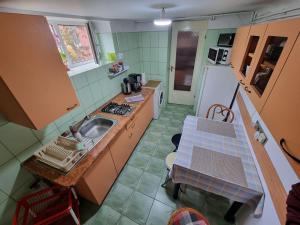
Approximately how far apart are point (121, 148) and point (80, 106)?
33.3 inches

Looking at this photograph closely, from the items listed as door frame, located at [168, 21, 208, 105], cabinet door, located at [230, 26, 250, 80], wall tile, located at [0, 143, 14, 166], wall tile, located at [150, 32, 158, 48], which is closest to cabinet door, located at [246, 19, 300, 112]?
cabinet door, located at [230, 26, 250, 80]

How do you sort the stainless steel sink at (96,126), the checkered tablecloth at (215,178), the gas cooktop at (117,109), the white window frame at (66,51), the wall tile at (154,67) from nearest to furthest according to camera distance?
the checkered tablecloth at (215,178)
the white window frame at (66,51)
the stainless steel sink at (96,126)
the gas cooktop at (117,109)
the wall tile at (154,67)

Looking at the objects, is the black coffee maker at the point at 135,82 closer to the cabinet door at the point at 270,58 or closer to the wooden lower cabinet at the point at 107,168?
the wooden lower cabinet at the point at 107,168

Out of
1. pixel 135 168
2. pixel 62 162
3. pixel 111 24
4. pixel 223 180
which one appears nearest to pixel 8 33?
pixel 62 162

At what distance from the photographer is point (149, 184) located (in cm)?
199

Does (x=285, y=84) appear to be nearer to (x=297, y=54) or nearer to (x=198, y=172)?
(x=297, y=54)

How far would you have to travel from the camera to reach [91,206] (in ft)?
5.77

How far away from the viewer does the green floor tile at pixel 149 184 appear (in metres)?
1.89

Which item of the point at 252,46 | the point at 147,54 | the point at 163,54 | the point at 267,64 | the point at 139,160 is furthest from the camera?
the point at 147,54

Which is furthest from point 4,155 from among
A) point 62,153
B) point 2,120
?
point 62,153

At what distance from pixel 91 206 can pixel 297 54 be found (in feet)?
7.92

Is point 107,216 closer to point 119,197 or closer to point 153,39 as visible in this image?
point 119,197

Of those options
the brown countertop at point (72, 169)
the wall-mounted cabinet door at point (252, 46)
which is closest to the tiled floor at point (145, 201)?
the brown countertop at point (72, 169)

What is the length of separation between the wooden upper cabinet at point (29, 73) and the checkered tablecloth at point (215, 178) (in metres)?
1.30
